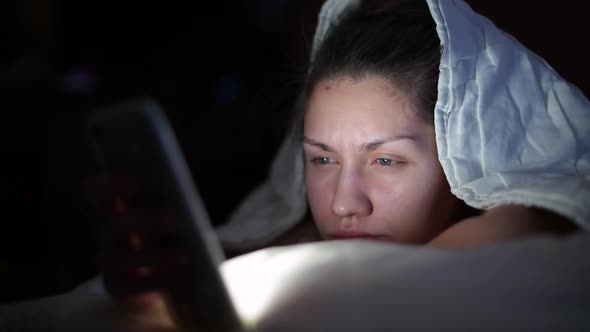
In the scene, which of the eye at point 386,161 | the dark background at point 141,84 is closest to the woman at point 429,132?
the eye at point 386,161

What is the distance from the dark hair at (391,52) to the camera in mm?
773

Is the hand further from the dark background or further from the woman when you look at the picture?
the dark background

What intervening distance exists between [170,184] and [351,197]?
0.37 m

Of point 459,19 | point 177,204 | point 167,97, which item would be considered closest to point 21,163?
point 167,97

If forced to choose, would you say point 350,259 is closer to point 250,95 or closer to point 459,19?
point 459,19

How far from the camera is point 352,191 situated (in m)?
0.72

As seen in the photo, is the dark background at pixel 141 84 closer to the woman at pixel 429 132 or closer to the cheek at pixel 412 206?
the woman at pixel 429 132

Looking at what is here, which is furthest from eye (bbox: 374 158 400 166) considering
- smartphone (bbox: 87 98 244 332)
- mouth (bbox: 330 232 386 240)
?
smartphone (bbox: 87 98 244 332)

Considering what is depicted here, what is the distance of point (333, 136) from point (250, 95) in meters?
0.85

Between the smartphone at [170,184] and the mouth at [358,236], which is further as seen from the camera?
the mouth at [358,236]

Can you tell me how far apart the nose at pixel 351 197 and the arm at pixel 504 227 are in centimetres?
15

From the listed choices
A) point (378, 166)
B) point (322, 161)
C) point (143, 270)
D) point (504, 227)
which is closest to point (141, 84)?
point (322, 161)

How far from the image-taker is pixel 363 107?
0.73m

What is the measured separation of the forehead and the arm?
0.68 ft
